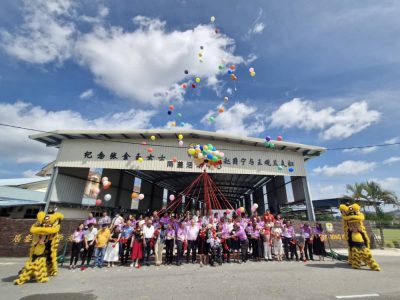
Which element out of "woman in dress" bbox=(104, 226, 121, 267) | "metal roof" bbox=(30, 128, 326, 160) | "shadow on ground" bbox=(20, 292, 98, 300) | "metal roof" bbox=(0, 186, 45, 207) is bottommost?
"shadow on ground" bbox=(20, 292, 98, 300)

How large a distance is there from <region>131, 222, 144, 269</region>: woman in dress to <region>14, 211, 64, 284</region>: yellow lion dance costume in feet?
8.01

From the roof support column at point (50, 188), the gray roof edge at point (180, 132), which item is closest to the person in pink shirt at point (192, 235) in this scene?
the gray roof edge at point (180, 132)

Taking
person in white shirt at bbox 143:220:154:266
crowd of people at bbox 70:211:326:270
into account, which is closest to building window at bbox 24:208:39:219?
crowd of people at bbox 70:211:326:270

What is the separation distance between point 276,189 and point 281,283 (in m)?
16.9

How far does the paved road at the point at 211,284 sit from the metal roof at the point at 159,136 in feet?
32.0

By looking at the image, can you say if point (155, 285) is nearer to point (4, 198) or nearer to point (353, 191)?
point (4, 198)

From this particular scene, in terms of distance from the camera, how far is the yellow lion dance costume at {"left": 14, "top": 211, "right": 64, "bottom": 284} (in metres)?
5.69

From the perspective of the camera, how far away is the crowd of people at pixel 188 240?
796 cm

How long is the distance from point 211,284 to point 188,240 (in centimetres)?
307

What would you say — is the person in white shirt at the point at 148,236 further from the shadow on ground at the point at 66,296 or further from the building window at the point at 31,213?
the building window at the point at 31,213

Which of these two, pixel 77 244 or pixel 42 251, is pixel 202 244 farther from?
pixel 42 251

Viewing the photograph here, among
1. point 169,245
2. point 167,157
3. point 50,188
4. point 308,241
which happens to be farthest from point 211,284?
point 50,188

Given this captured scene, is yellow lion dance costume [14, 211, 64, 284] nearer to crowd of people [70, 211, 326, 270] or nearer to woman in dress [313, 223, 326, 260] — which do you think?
Result: crowd of people [70, 211, 326, 270]

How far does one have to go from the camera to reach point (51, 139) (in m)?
16.1
